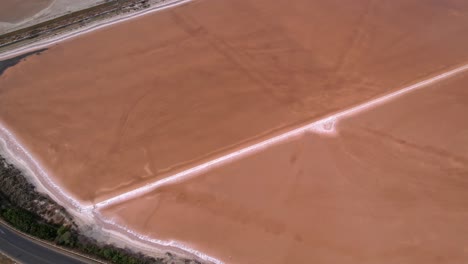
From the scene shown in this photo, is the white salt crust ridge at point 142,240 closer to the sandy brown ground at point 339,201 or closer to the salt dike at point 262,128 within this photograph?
the salt dike at point 262,128

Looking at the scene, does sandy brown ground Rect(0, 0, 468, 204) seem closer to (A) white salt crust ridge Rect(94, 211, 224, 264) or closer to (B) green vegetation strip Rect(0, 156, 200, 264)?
(B) green vegetation strip Rect(0, 156, 200, 264)

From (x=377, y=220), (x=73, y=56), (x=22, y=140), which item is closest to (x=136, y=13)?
(x=73, y=56)

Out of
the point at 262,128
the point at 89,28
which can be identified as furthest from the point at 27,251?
the point at 89,28

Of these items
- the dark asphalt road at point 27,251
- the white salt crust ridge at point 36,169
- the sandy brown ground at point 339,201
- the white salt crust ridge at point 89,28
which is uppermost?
the white salt crust ridge at point 89,28

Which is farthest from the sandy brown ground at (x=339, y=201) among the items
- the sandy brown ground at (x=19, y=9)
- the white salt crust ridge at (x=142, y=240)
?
the sandy brown ground at (x=19, y=9)

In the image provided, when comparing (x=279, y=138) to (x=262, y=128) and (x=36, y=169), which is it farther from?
(x=36, y=169)

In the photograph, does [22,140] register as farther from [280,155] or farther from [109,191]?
[280,155]
